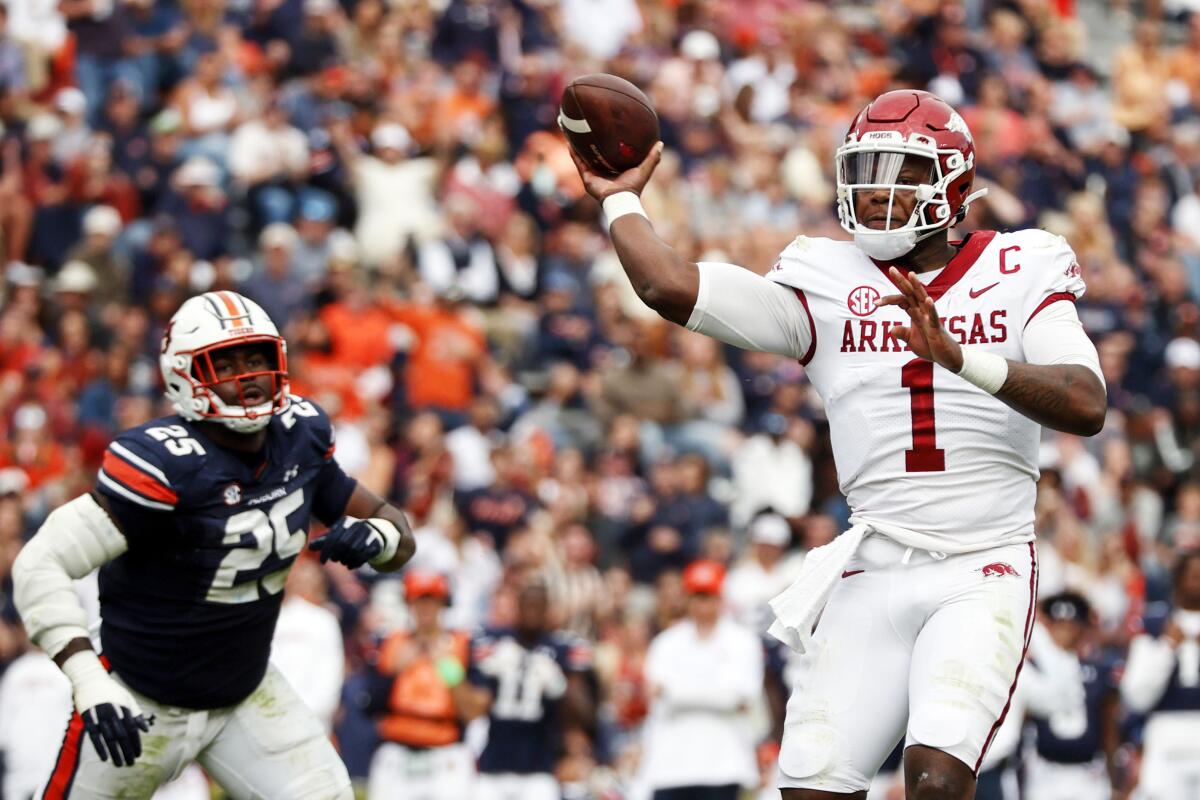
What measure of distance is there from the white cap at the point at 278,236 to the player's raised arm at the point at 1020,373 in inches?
319

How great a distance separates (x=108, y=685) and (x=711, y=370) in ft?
26.6

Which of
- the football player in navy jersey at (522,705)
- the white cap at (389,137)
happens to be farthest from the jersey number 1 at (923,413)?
the white cap at (389,137)

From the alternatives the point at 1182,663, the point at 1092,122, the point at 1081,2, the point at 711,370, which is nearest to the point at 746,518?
the point at 711,370

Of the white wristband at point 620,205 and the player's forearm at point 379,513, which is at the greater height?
the white wristband at point 620,205

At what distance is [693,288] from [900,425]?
63 cm

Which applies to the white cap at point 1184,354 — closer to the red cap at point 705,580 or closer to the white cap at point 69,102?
the red cap at point 705,580

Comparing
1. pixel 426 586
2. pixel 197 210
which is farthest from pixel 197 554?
pixel 197 210

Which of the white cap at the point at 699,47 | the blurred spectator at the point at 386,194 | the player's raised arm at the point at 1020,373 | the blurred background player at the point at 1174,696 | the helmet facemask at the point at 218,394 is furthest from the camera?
the white cap at the point at 699,47

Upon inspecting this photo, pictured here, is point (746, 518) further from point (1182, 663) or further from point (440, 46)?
point (440, 46)

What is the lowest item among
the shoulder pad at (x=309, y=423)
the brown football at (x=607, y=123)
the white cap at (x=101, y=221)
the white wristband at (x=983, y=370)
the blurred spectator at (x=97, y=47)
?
the shoulder pad at (x=309, y=423)

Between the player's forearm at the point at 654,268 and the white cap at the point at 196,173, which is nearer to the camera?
the player's forearm at the point at 654,268

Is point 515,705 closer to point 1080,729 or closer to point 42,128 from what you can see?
point 1080,729

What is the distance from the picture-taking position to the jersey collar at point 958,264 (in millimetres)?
5105

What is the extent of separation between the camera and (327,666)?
9.12 meters
